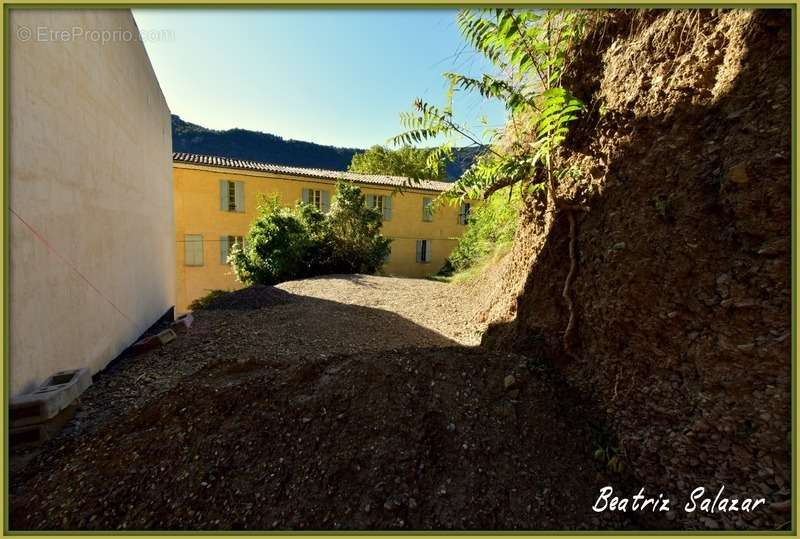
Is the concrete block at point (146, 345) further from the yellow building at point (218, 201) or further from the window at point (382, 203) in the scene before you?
the window at point (382, 203)

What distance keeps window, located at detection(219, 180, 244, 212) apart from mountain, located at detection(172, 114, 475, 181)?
135ft

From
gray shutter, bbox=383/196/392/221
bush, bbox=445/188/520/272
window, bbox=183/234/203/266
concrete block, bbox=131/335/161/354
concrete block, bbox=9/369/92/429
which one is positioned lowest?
concrete block, bbox=131/335/161/354

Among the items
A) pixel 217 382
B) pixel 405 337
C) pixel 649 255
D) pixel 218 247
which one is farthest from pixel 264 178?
pixel 649 255

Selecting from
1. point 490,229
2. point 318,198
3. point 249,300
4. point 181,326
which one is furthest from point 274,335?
point 318,198

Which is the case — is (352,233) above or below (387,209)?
below

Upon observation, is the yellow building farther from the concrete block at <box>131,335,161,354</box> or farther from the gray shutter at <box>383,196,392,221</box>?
the concrete block at <box>131,335,161,354</box>

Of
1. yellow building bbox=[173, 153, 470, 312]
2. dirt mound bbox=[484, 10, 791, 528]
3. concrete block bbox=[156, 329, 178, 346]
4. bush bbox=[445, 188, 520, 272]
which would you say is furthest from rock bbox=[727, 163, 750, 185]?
yellow building bbox=[173, 153, 470, 312]

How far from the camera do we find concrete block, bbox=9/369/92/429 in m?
2.30

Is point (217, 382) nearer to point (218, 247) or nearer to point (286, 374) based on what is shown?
point (286, 374)

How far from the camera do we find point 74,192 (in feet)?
10.7

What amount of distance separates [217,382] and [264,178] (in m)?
13.4

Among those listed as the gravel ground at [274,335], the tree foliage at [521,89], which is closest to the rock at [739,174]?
the tree foliage at [521,89]
